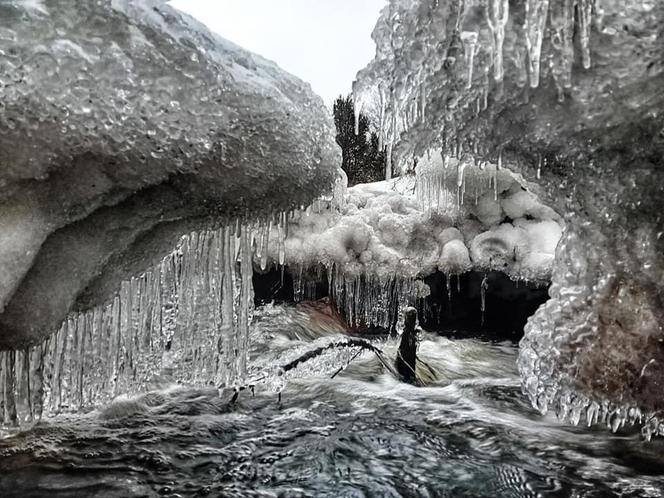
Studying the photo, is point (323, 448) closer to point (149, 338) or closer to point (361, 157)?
point (149, 338)

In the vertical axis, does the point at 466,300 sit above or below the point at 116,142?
below

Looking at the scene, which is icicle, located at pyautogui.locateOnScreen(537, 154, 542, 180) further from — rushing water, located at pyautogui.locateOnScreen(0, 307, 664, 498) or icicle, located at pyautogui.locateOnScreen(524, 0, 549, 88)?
rushing water, located at pyautogui.locateOnScreen(0, 307, 664, 498)

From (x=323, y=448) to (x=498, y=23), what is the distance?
3.06 m

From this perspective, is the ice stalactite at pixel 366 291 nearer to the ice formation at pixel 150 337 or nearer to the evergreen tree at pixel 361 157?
the ice formation at pixel 150 337

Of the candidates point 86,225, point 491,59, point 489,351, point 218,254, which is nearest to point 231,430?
point 218,254

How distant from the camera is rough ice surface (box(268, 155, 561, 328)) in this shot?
767cm

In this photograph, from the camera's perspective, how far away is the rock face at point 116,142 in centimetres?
210

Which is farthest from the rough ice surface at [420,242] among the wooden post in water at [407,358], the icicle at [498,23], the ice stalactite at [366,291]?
the icicle at [498,23]

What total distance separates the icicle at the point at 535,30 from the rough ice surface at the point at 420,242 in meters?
5.36

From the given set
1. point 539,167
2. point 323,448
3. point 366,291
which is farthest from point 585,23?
point 366,291

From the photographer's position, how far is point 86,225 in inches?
101

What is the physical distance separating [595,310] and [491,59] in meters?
1.26

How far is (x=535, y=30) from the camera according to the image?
2.16 metres

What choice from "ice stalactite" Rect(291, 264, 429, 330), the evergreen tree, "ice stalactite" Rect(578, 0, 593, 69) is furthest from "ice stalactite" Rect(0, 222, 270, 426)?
the evergreen tree
